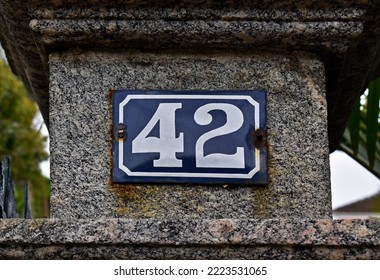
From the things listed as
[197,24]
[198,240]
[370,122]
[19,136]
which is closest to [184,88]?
[197,24]

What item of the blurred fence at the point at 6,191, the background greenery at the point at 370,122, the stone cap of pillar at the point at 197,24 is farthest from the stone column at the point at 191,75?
the background greenery at the point at 370,122

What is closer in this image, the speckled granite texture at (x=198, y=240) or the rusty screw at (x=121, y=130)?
the speckled granite texture at (x=198, y=240)

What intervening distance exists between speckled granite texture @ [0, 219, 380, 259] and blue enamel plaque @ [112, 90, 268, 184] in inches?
8.1

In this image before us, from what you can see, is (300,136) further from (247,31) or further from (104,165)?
(104,165)

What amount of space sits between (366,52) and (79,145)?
772 mm

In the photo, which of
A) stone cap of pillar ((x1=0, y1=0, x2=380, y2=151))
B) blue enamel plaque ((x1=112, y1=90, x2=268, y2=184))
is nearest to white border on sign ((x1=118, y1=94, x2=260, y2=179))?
blue enamel plaque ((x1=112, y1=90, x2=268, y2=184))

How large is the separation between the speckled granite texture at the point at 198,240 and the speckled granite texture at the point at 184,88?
177 mm

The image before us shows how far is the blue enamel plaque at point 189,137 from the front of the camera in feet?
6.24

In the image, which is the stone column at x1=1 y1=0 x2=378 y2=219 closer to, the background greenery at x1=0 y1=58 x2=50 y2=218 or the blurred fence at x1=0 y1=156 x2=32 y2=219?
the blurred fence at x1=0 y1=156 x2=32 y2=219

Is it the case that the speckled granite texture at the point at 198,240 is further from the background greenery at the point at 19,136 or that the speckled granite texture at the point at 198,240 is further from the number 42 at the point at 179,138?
the background greenery at the point at 19,136

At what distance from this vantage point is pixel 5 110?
14.8 metres

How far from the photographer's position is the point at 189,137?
192cm

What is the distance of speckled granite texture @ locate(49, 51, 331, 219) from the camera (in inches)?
74.6
